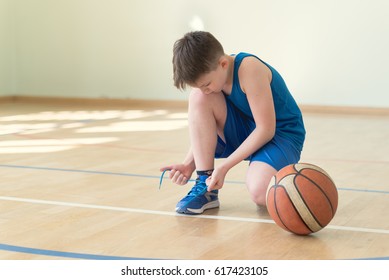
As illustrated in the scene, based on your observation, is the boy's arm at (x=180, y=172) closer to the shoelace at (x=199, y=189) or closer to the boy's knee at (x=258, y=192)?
the shoelace at (x=199, y=189)

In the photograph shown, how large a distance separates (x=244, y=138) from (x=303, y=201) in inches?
21.5

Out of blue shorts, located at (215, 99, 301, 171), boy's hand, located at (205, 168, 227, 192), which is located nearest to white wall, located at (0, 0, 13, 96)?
blue shorts, located at (215, 99, 301, 171)

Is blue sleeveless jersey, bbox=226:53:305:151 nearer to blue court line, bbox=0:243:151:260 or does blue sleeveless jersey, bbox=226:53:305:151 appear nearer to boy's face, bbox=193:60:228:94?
boy's face, bbox=193:60:228:94

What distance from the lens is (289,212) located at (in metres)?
1.95

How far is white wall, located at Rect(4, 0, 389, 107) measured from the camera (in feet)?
19.6

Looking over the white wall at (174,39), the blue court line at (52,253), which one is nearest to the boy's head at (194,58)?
the blue court line at (52,253)

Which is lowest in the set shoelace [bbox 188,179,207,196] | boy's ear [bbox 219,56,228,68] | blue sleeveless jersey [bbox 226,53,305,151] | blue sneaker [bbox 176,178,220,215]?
blue sneaker [bbox 176,178,220,215]

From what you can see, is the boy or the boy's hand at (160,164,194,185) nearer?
the boy

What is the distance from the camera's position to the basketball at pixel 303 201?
1944 millimetres

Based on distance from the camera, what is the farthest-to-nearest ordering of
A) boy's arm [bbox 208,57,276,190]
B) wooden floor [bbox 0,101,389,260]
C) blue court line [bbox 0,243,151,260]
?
boy's arm [bbox 208,57,276,190] < wooden floor [bbox 0,101,389,260] < blue court line [bbox 0,243,151,260]

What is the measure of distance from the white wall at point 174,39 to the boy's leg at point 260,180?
3.89 meters

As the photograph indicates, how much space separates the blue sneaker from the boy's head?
0.38 m
